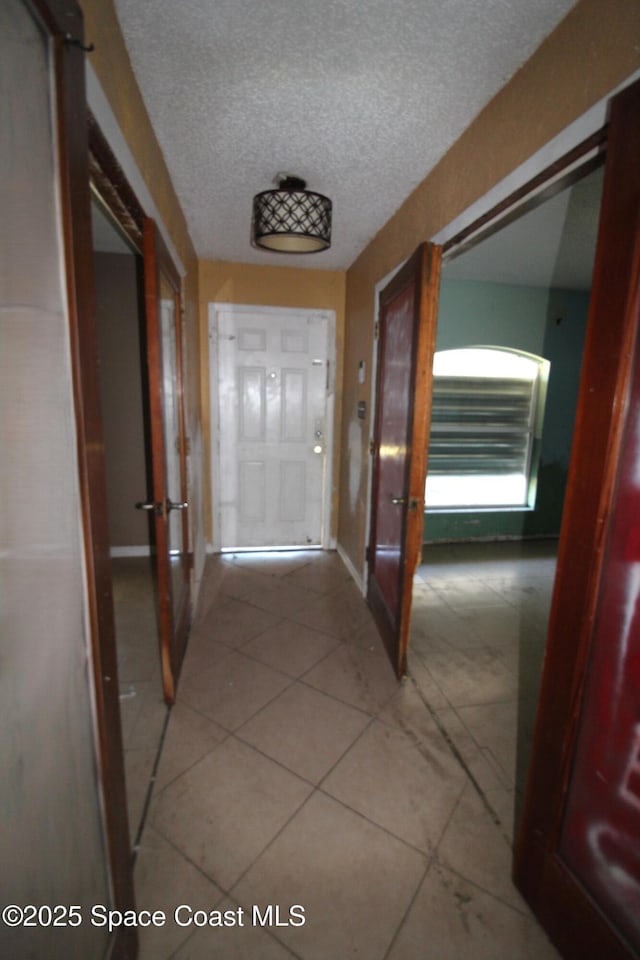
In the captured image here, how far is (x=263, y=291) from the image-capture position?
358 centimetres

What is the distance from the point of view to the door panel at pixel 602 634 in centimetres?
94

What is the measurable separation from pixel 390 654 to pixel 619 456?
5.69 ft

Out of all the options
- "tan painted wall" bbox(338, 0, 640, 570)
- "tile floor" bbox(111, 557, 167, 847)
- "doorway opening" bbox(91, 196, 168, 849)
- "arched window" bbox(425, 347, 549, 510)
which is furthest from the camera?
"arched window" bbox(425, 347, 549, 510)

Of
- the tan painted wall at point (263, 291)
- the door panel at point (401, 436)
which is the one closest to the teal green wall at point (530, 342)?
the tan painted wall at point (263, 291)

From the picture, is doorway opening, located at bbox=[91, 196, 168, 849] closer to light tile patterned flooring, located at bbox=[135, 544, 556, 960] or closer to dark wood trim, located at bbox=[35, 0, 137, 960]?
light tile patterned flooring, located at bbox=[135, 544, 556, 960]

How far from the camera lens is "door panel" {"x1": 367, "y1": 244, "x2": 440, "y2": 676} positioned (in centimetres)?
192

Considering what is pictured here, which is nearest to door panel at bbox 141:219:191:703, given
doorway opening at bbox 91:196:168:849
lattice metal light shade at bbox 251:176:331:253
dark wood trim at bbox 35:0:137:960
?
lattice metal light shade at bbox 251:176:331:253

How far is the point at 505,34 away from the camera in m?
1.29

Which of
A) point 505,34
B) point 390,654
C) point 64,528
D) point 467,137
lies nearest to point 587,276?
point 467,137

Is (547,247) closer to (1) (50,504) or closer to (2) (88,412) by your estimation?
(2) (88,412)

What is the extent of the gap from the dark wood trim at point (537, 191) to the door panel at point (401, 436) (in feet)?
0.48

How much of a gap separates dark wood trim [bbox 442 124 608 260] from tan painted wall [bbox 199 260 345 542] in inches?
75.3

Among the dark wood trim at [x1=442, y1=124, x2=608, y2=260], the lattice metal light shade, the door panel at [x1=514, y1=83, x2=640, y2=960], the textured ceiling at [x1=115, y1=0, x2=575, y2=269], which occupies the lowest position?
the door panel at [x1=514, y1=83, x2=640, y2=960]

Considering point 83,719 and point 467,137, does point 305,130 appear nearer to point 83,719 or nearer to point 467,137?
point 467,137
